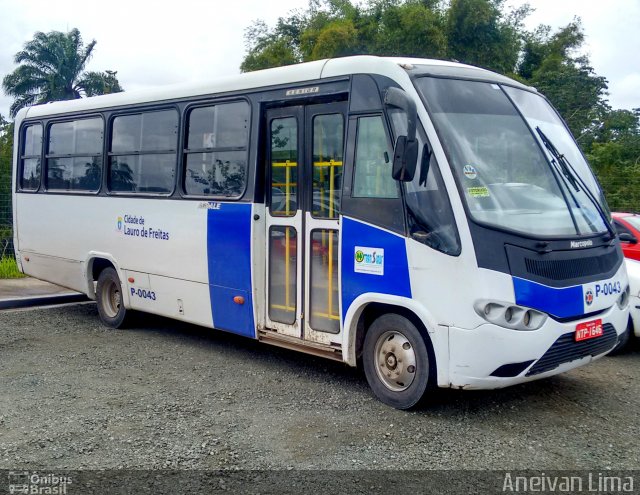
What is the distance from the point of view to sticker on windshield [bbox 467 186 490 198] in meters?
5.77

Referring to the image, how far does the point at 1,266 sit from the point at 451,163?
11.0 metres

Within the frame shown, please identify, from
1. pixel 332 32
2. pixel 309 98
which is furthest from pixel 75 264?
pixel 332 32

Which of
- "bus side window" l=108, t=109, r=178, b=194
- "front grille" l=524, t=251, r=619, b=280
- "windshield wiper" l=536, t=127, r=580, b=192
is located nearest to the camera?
"front grille" l=524, t=251, r=619, b=280

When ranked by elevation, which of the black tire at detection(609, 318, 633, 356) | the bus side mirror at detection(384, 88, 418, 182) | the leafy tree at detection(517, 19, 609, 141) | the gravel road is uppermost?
the leafy tree at detection(517, 19, 609, 141)

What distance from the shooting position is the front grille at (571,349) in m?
5.71

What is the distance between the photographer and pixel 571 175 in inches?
253

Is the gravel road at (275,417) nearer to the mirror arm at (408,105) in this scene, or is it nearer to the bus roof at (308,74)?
the mirror arm at (408,105)

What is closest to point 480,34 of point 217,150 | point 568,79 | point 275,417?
point 568,79

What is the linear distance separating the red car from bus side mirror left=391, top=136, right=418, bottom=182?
14.7 ft

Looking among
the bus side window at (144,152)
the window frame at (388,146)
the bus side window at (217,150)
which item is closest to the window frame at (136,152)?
the bus side window at (144,152)

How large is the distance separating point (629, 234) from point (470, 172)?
4.76 meters

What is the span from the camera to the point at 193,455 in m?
5.21

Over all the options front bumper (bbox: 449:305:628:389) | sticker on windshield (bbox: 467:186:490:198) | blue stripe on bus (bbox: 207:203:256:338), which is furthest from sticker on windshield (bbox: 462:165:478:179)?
blue stripe on bus (bbox: 207:203:256:338)

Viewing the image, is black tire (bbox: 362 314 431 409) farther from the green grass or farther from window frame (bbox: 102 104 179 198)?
the green grass
